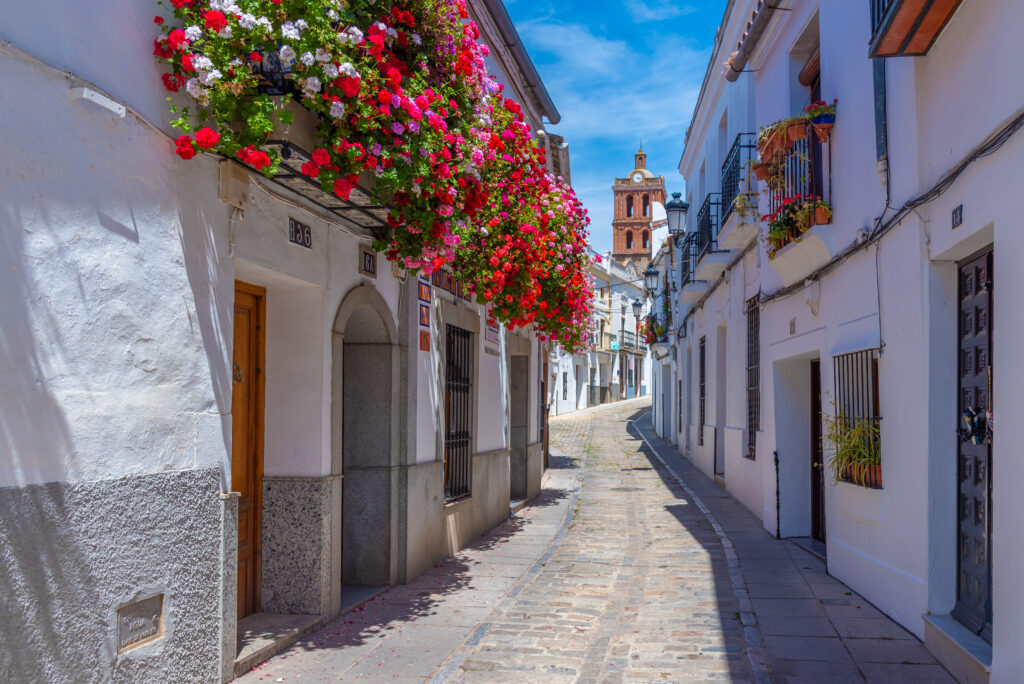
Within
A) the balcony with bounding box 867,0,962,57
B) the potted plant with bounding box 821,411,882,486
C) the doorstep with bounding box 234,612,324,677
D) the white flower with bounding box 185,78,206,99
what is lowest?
the doorstep with bounding box 234,612,324,677

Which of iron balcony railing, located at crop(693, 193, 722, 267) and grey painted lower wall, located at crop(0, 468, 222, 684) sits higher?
iron balcony railing, located at crop(693, 193, 722, 267)

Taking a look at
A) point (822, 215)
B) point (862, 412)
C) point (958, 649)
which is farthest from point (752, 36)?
point (958, 649)

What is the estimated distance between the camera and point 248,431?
6234mm

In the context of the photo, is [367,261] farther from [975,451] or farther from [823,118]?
[975,451]

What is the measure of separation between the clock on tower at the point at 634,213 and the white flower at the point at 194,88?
6464cm

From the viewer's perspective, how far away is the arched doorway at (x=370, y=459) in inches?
297

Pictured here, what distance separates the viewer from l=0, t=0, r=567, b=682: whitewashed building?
356 centimetres

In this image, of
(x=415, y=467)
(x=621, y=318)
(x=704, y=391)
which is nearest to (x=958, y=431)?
(x=415, y=467)

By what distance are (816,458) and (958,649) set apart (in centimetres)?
509

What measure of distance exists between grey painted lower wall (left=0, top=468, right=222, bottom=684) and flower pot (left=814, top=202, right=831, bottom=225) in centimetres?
604

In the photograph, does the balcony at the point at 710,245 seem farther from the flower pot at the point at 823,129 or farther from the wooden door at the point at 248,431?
the wooden door at the point at 248,431

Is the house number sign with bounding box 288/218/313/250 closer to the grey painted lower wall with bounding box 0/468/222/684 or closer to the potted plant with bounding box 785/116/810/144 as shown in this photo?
the grey painted lower wall with bounding box 0/468/222/684

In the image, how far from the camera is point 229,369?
16.6ft

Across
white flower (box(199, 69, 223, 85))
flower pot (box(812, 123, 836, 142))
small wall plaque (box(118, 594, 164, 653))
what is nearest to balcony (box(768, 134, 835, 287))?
flower pot (box(812, 123, 836, 142))
